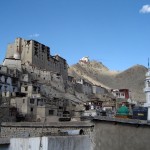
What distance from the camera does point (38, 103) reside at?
1796 inches

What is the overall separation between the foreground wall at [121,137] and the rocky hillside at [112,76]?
102467mm

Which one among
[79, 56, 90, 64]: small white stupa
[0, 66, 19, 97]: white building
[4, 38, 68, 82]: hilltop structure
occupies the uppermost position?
[79, 56, 90, 64]: small white stupa

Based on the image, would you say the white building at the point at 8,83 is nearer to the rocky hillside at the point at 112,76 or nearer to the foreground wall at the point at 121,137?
the foreground wall at the point at 121,137

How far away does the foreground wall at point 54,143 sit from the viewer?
35.5ft

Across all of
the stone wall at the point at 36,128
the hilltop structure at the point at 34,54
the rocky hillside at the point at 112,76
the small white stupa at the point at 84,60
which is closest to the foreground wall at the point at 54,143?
Answer: the stone wall at the point at 36,128

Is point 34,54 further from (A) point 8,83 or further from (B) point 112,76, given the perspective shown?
(B) point 112,76

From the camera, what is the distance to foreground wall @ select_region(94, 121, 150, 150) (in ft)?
32.8

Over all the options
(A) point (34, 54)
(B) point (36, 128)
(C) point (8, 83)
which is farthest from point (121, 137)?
(A) point (34, 54)

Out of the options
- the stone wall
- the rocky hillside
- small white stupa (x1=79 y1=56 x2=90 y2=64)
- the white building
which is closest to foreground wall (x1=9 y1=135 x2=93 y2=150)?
the stone wall

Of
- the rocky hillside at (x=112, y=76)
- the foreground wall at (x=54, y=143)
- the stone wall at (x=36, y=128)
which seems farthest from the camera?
the rocky hillside at (x=112, y=76)

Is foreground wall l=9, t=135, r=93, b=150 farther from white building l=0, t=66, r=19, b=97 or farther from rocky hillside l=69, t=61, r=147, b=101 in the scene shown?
rocky hillside l=69, t=61, r=147, b=101

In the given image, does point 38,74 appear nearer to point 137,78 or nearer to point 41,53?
point 41,53

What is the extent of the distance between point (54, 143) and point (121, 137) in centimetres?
220

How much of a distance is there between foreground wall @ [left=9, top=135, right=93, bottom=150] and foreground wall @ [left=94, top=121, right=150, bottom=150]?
51.0 inches
